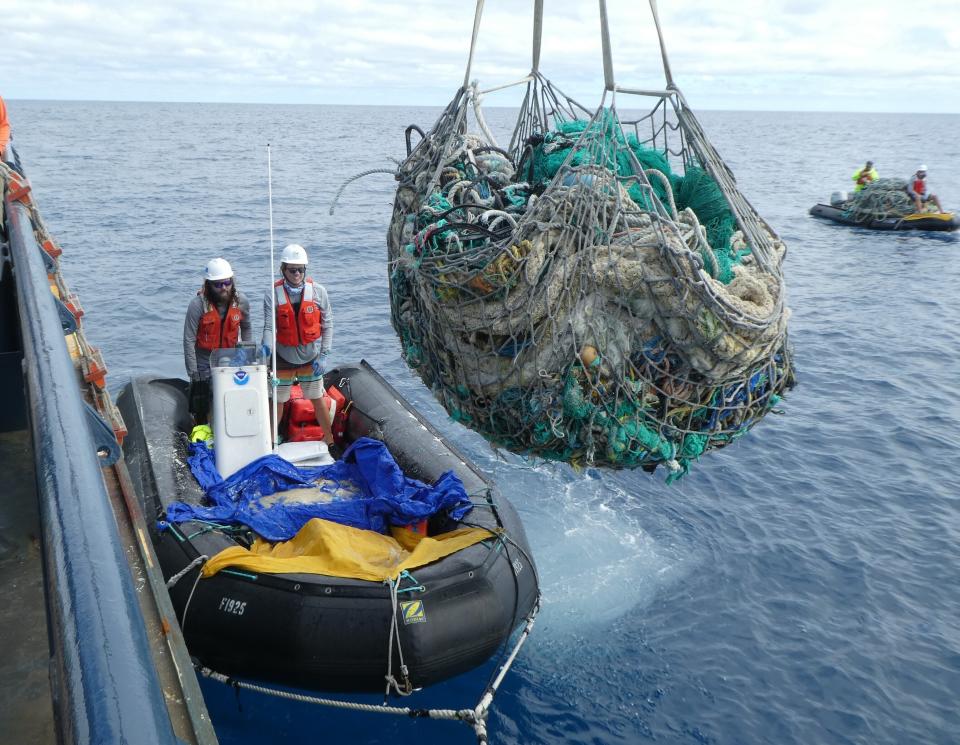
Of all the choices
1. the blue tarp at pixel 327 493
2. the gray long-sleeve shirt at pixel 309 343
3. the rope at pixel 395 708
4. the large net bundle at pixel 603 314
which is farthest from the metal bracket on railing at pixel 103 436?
the gray long-sleeve shirt at pixel 309 343

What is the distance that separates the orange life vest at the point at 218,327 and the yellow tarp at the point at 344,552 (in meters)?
2.06

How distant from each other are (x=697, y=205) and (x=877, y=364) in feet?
40.6

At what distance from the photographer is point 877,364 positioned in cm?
1606

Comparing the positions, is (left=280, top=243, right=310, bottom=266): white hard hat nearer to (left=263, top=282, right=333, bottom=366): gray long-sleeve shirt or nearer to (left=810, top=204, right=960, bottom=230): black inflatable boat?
(left=263, top=282, right=333, bottom=366): gray long-sleeve shirt

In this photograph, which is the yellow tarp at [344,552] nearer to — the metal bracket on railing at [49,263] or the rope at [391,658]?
the rope at [391,658]

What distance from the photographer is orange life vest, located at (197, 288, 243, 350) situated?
7.43 metres

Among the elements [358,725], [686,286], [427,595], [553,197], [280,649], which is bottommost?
[358,725]

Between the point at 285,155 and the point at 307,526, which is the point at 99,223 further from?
the point at 285,155

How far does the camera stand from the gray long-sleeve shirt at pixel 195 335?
7.41 m

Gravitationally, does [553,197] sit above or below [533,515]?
above

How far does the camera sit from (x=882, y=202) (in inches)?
1081

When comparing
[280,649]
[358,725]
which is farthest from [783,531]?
[280,649]

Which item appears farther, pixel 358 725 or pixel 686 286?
pixel 358 725

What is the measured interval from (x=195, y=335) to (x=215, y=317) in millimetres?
299
